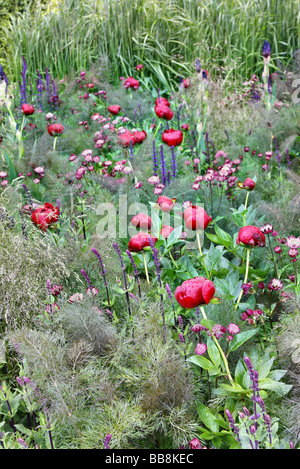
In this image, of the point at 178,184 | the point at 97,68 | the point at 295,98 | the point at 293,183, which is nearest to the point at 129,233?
the point at 178,184

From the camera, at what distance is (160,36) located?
459cm

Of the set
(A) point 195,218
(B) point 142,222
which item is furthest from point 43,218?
(A) point 195,218

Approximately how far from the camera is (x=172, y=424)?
1306 millimetres

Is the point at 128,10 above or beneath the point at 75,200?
above

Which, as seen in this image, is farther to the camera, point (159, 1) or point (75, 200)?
point (159, 1)

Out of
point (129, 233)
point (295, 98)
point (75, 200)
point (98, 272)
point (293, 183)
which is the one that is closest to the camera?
point (98, 272)

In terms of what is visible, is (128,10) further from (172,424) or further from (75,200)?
(172,424)

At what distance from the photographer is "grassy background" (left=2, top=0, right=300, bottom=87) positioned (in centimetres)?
445

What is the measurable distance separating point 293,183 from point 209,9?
294cm

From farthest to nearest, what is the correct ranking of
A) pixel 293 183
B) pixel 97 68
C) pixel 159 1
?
pixel 159 1, pixel 97 68, pixel 293 183

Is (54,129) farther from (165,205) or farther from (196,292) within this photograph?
(196,292)

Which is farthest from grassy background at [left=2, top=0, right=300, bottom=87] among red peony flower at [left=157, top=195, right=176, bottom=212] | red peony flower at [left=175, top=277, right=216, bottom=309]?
red peony flower at [left=175, top=277, right=216, bottom=309]

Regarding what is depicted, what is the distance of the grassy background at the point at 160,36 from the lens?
175 inches

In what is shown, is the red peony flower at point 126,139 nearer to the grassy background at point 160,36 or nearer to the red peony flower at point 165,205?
the red peony flower at point 165,205
